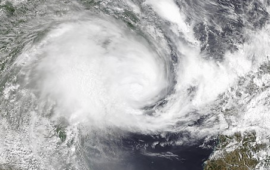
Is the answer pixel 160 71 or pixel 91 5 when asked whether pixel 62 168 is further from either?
pixel 91 5

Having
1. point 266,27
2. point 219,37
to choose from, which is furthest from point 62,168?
point 266,27

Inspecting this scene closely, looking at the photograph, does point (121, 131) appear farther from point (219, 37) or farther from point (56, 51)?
point (219, 37)

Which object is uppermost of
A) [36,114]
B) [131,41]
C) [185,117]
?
[131,41]

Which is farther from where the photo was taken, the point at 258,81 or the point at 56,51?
the point at 258,81

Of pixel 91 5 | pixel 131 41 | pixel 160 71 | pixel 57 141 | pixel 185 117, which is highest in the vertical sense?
pixel 91 5

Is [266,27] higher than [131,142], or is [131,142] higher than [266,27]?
[266,27]

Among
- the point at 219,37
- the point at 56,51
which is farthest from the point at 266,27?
the point at 56,51
